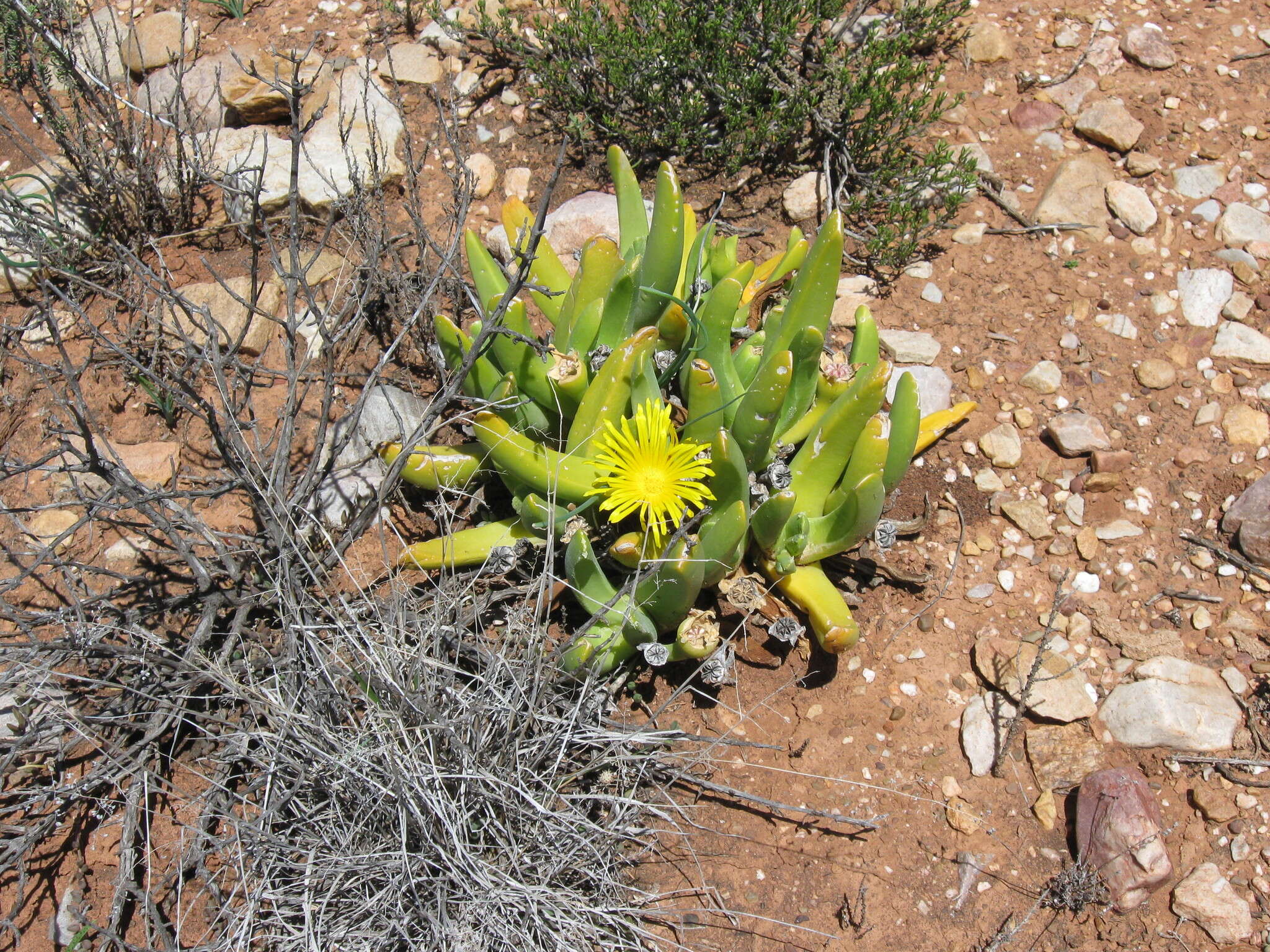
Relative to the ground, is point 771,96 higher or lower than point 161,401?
higher

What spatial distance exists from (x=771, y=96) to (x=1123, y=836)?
2839 mm

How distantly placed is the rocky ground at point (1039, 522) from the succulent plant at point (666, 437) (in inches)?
16.0

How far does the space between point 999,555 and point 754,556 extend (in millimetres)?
805

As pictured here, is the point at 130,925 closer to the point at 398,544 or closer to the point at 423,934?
the point at 423,934

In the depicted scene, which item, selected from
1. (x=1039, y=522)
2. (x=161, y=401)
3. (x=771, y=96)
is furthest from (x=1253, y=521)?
(x=161, y=401)

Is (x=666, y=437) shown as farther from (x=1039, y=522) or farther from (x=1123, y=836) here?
(x=1123, y=836)

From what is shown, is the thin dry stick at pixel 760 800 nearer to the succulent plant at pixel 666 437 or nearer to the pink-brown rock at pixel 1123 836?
the succulent plant at pixel 666 437

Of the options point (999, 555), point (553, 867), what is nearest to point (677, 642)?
point (553, 867)

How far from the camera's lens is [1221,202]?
11.0 feet

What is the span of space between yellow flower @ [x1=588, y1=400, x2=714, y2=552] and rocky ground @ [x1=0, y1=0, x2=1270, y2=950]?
0.59m

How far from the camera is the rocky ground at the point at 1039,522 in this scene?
88.1 inches

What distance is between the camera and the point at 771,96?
3568 mm

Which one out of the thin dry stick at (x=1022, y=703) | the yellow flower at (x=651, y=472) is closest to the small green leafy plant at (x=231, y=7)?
the yellow flower at (x=651, y=472)

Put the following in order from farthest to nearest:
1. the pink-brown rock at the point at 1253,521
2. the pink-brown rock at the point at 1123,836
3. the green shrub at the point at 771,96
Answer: the green shrub at the point at 771,96, the pink-brown rock at the point at 1253,521, the pink-brown rock at the point at 1123,836
